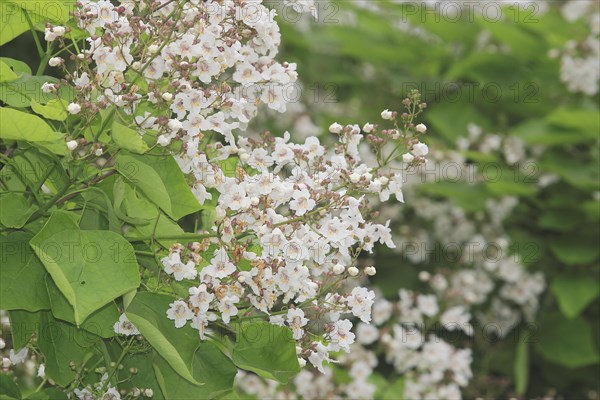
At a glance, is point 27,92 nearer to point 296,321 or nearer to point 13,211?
point 13,211

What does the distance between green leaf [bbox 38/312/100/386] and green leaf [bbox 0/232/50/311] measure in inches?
4.1

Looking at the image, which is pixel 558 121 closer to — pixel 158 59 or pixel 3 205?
pixel 158 59

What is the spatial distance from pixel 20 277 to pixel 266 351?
1.65 ft

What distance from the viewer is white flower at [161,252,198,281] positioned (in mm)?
1591

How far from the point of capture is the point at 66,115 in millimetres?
1622

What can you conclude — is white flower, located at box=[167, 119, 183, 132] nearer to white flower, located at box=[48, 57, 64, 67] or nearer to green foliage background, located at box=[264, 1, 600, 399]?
white flower, located at box=[48, 57, 64, 67]

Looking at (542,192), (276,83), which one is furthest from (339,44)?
(276,83)

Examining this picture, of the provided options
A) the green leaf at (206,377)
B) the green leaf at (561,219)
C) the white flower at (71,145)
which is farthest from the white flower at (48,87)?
the green leaf at (561,219)

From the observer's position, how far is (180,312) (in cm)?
160

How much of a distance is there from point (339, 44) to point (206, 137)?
376 centimetres

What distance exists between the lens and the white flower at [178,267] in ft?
5.22

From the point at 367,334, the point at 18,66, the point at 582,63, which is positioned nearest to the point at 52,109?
the point at 18,66

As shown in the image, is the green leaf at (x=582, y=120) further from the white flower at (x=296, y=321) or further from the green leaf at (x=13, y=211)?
the green leaf at (x=13, y=211)

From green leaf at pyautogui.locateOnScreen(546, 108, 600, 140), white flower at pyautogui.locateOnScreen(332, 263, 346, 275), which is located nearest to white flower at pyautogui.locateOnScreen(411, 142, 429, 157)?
white flower at pyautogui.locateOnScreen(332, 263, 346, 275)
